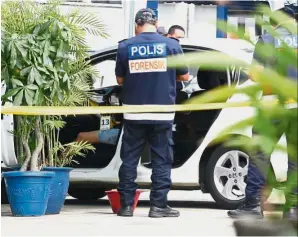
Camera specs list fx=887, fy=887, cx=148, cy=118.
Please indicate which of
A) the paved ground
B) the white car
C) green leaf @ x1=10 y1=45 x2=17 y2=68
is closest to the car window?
the white car

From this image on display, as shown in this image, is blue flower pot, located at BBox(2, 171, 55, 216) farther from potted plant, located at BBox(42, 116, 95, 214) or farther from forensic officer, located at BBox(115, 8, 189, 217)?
forensic officer, located at BBox(115, 8, 189, 217)

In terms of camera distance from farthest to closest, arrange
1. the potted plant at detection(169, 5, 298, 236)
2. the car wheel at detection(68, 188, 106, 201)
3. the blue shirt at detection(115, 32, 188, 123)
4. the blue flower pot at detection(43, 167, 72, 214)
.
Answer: the car wheel at detection(68, 188, 106, 201) → the blue flower pot at detection(43, 167, 72, 214) → the blue shirt at detection(115, 32, 188, 123) → the potted plant at detection(169, 5, 298, 236)

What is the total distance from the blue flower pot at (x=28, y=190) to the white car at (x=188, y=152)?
0.86 metres

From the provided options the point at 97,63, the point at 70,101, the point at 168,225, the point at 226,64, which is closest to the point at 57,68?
the point at 70,101

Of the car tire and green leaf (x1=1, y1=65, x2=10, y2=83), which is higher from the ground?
green leaf (x1=1, y1=65, x2=10, y2=83)

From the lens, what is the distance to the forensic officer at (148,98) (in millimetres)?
7543

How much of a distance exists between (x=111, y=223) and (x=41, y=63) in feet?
5.13

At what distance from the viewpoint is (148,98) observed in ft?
25.1

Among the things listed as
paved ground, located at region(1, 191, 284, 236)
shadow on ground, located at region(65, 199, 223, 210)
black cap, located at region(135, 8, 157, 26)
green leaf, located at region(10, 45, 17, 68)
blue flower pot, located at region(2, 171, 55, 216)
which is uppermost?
black cap, located at region(135, 8, 157, 26)

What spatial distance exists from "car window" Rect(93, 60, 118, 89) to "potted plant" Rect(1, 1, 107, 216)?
745mm

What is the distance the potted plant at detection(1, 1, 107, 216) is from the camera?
7.72 metres

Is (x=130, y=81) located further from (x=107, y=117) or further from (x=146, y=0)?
(x=146, y=0)

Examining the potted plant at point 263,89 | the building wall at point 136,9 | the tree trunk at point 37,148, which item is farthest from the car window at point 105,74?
the potted plant at point 263,89

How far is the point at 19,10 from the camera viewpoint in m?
8.07
